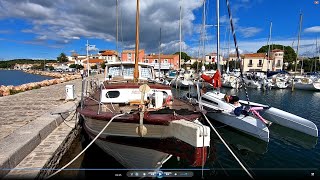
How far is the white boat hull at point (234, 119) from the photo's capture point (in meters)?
10.2

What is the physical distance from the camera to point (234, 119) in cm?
1141

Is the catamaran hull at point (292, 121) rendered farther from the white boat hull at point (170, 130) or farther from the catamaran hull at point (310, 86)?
the catamaran hull at point (310, 86)

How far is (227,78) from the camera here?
118ft

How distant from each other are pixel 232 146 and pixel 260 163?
1.80 meters

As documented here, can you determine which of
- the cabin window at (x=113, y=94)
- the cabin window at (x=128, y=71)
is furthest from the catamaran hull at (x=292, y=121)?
the cabin window at (x=113, y=94)

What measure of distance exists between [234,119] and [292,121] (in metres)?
2.92

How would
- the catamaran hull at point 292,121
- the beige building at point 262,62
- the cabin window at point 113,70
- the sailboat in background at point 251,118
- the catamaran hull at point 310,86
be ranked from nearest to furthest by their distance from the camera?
the sailboat in background at point 251,118
the catamaran hull at point 292,121
the cabin window at point 113,70
the catamaran hull at point 310,86
the beige building at point 262,62

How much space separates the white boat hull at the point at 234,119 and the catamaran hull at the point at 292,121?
8.04ft

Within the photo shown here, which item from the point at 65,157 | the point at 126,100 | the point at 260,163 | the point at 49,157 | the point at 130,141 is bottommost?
the point at 260,163

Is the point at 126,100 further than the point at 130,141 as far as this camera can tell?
Yes

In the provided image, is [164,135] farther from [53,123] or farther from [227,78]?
[227,78]

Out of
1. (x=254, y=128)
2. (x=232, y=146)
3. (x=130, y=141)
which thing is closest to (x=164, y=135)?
(x=130, y=141)

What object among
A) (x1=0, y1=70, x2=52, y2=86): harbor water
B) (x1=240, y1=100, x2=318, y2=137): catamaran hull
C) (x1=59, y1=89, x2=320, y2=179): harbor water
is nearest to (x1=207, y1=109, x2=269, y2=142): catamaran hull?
(x1=59, y1=89, x2=320, y2=179): harbor water

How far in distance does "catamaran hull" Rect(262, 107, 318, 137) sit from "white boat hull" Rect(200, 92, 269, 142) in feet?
8.04
